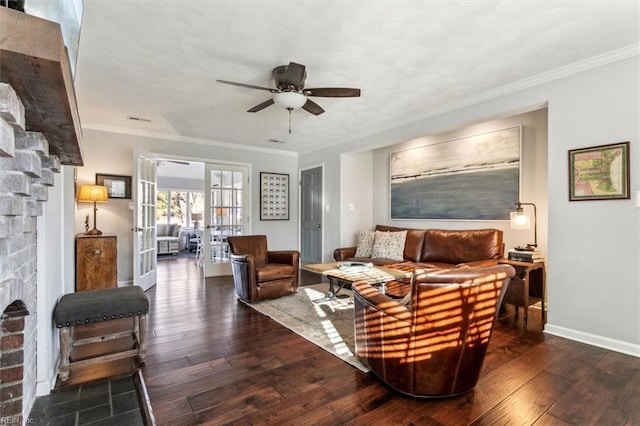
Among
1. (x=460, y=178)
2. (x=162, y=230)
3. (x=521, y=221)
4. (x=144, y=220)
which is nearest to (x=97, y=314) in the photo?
(x=144, y=220)

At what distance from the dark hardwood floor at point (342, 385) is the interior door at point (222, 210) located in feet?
8.83

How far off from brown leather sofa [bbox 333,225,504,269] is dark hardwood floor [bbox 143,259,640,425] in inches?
40.6

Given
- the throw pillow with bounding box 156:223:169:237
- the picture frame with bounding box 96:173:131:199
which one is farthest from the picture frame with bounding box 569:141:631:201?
the throw pillow with bounding box 156:223:169:237

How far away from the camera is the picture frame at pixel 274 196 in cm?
630

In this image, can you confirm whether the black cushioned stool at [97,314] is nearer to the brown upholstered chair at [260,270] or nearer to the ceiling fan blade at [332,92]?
the brown upholstered chair at [260,270]

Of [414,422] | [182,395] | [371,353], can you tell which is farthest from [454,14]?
[182,395]

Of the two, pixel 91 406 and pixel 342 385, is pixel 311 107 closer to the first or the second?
pixel 342 385

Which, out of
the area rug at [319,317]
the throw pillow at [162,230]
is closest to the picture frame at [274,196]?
the area rug at [319,317]

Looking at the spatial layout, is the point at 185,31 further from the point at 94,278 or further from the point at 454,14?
the point at 94,278

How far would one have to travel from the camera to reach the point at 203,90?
3.37 metres

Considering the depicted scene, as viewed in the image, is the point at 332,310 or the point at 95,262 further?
the point at 95,262

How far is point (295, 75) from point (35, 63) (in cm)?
232

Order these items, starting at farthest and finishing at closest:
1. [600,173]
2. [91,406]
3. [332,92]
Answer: [332,92]
[600,173]
[91,406]

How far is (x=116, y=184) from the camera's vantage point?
188 inches
